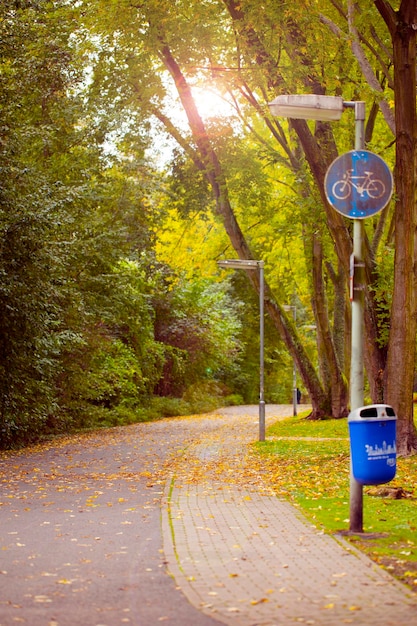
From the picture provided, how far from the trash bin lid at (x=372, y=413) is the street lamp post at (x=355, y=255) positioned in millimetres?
166

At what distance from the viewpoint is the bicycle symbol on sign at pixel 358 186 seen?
31.7 feet

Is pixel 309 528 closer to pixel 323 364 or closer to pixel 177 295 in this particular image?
pixel 323 364

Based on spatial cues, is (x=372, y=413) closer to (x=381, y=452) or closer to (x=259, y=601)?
(x=381, y=452)

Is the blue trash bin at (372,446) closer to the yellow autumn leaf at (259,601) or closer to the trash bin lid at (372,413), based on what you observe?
the trash bin lid at (372,413)

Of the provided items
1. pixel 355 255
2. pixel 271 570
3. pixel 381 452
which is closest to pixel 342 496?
pixel 381 452

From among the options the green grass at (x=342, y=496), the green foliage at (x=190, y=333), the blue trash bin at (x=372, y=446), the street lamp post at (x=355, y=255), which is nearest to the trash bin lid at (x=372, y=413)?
the blue trash bin at (x=372, y=446)

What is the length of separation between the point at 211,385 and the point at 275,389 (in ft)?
33.3

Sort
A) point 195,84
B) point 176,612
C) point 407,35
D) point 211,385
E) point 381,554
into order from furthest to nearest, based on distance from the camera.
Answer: point 211,385
point 195,84
point 407,35
point 381,554
point 176,612

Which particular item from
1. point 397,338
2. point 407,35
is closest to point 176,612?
point 397,338

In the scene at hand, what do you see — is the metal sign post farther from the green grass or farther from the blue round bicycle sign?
the green grass

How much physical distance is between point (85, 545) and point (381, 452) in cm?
314

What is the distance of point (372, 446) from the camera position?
914 centimetres

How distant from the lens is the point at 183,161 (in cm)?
2755

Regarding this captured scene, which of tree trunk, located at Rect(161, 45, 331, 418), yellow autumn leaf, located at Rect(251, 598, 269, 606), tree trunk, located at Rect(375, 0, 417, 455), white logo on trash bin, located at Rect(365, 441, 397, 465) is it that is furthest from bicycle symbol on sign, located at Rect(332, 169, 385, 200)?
tree trunk, located at Rect(161, 45, 331, 418)
